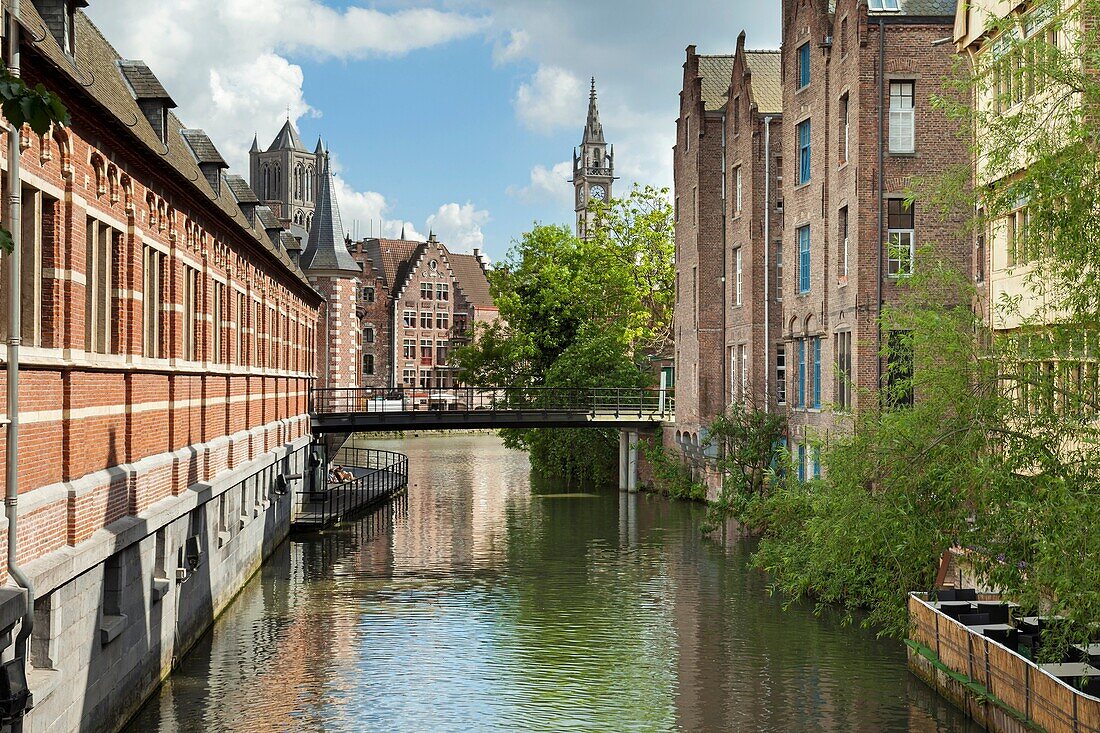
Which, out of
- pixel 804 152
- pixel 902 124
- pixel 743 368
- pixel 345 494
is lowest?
pixel 345 494

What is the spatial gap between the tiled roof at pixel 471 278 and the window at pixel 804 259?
72575 mm

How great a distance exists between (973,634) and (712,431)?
22328 millimetres

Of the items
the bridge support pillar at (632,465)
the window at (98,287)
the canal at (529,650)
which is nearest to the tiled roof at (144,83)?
the window at (98,287)

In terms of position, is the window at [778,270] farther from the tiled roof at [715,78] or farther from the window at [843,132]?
the window at [843,132]

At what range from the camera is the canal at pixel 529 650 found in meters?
16.9

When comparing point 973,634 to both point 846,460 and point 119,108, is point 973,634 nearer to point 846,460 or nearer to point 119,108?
point 846,460

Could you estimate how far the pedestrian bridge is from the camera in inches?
1693

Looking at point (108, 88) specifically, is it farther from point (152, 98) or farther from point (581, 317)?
point (581, 317)

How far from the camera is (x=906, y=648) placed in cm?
2048

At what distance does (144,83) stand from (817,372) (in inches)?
745

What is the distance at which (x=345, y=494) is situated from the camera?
41.4m

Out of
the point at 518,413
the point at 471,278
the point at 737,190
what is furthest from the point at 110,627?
the point at 471,278

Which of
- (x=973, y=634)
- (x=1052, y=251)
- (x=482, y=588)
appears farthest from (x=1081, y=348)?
(x=482, y=588)

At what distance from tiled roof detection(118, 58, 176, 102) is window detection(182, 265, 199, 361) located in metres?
2.73
